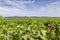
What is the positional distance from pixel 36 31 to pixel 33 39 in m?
0.39

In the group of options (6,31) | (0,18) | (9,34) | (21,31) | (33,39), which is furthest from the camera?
(0,18)

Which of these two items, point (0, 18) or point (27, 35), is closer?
point (27, 35)

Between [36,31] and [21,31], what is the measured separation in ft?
1.18

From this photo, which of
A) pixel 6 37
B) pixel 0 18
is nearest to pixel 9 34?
pixel 6 37

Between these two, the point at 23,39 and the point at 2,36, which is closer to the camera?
the point at 23,39

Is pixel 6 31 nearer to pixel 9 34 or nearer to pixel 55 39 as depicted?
pixel 9 34

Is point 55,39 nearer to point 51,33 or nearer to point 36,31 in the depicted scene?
point 51,33

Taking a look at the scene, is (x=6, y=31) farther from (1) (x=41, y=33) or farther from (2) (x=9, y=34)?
(1) (x=41, y=33)

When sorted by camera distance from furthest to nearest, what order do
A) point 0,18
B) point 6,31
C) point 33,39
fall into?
point 0,18 → point 6,31 → point 33,39

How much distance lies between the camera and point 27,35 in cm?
486

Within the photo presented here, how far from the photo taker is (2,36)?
567cm

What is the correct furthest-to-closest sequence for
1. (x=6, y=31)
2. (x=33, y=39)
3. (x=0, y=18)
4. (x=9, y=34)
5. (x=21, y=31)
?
1. (x=0, y=18)
2. (x=6, y=31)
3. (x=9, y=34)
4. (x=21, y=31)
5. (x=33, y=39)

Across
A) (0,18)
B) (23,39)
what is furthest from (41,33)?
(0,18)

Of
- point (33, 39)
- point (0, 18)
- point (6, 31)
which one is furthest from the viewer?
point (0, 18)
